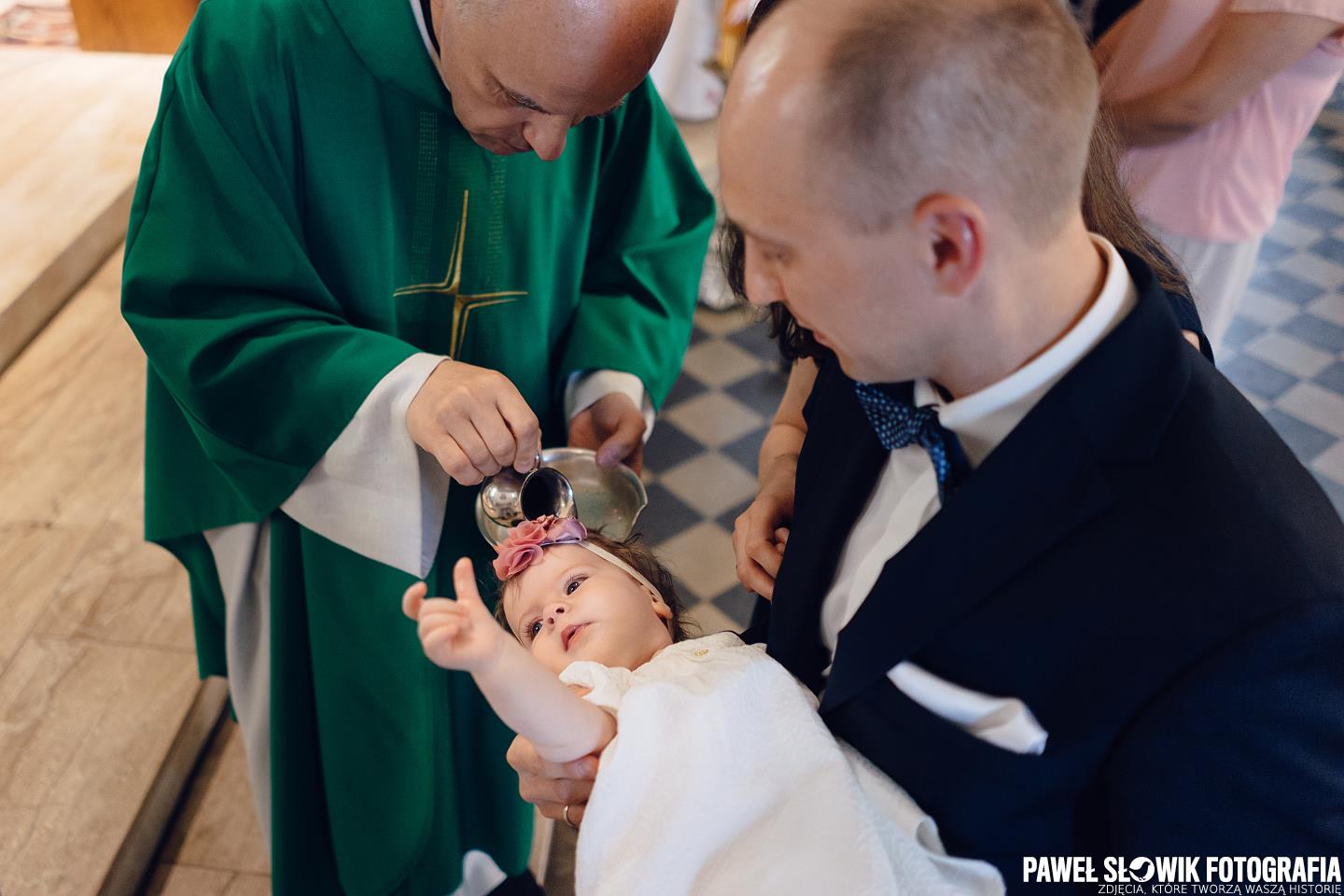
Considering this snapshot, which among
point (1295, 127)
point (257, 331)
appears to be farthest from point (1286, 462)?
point (1295, 127)

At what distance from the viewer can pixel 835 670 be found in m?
1.16

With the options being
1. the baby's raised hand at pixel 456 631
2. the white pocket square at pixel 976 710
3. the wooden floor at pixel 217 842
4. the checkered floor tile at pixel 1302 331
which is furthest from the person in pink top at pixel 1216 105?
the wooden floor at pixel 217 842

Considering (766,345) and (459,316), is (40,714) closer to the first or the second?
(459,316)

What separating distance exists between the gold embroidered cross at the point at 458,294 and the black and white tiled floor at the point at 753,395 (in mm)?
1721

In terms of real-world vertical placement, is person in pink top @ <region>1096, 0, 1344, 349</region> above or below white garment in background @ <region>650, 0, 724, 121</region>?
above

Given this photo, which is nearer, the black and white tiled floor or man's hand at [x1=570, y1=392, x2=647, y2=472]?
man's hand at [x1=570, y1=392, x2=647, y2=472]

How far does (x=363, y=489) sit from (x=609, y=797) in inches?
29.7

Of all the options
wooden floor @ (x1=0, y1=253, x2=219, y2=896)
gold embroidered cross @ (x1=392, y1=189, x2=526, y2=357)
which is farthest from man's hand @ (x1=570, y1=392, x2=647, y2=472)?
wooden floor @ (x1=0, y1=253, x2=219, y2=896)

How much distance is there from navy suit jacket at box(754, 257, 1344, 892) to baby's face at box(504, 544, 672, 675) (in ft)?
1.52

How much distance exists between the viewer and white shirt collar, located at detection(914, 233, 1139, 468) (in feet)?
3.33

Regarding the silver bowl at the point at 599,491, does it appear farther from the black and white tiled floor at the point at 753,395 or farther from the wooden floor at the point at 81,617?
the black and white tiled floor at the point at 753,395

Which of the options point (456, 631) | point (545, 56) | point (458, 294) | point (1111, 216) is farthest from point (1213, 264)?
point (456, 631)

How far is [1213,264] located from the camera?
2980mm

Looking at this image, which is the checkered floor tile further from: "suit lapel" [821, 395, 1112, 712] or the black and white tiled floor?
"suit lapel" [821, 395, 1112, 712]
